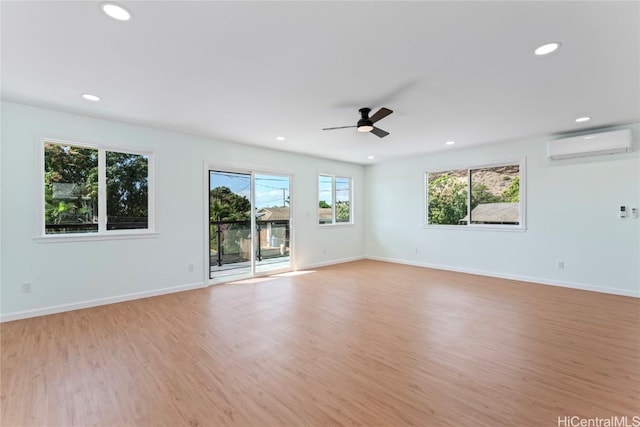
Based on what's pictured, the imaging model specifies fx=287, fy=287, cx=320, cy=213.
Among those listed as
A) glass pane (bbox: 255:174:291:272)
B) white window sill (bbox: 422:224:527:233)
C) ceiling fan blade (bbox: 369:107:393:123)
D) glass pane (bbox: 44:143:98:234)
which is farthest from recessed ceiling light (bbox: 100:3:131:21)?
white window sill (bbox: 422:224:527:233)

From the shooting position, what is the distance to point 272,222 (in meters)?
6.00

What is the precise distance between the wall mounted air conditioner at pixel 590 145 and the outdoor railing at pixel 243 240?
503cm

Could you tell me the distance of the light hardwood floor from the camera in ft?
6.12

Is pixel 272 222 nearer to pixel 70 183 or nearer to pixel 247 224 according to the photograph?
pixel 247 224

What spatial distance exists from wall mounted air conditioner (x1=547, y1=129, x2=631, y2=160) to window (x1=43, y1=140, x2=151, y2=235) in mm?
6621

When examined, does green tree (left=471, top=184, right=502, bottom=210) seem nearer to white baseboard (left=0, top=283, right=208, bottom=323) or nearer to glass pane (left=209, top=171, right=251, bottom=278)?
glass pane (left=209, top=171, right=251, bottom=278)

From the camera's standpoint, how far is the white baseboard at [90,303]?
11.3ft

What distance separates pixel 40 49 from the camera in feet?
7.52

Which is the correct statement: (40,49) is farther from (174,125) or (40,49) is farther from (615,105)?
(615,105)

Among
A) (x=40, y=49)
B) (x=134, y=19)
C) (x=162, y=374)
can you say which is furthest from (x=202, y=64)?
(x=162, y=374)

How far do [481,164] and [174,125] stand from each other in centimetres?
565

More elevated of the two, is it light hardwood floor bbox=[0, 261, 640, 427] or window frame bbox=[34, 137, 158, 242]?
window frame bbox=[34, 137, 158, 242]

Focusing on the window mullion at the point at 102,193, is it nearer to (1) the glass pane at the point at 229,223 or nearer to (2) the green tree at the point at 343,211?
(1) the glass pane at the point at 229,223

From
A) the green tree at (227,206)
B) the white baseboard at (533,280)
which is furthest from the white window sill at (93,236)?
the white baseboard at (533,280)
